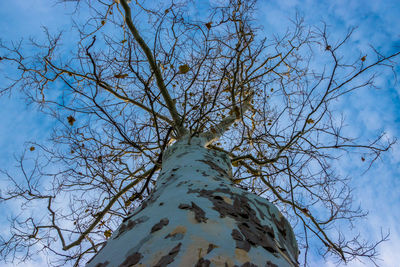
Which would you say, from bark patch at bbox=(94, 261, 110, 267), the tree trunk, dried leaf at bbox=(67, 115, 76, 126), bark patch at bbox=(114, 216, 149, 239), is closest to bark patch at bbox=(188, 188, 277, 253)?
the tree trunk

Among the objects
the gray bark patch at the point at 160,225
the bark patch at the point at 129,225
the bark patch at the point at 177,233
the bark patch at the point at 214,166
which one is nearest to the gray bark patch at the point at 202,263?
the bark patch at the point at 177,233

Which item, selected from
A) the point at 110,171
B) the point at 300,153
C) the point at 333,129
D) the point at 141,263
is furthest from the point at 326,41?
the point at 110,171

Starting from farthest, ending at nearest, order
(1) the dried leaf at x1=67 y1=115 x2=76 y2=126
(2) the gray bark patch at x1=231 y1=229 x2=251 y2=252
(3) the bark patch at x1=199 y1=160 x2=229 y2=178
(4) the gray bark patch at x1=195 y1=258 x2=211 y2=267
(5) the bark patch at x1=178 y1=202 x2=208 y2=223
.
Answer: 1. (1) the dried leaf at x1=67 y1=115 x2=76 y2=126
2. (3) the bark patch at x1=199 y1=160 x2=229 y2=178
3. (5) the bark patch at x1=178 y1=202 x2=208 y2=223
4. (2) the gray bark patch at x1=231 y1=229 x2=251 y2=252
5. (4) the gray bark patch at x1=195 y1=258 x2=211 y2=267

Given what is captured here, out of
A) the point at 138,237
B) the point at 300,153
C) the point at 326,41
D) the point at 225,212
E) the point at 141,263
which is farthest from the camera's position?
the point at 300,153

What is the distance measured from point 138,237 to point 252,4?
10.8 feet

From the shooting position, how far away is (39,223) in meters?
3.26

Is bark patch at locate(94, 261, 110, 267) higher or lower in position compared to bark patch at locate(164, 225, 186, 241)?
higher

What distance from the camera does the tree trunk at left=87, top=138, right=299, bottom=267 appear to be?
793mm

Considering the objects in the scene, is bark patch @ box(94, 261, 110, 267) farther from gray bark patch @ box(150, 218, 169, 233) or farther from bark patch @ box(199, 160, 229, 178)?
bark patch @ box(199, 160, 229, 178)

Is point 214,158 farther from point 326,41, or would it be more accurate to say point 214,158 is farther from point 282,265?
point 326,41

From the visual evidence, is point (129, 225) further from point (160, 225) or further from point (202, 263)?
point (202, 263)

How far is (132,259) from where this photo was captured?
2.67 ft

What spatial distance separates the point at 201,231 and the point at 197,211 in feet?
0.52

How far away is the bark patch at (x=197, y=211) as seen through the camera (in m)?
1.00
